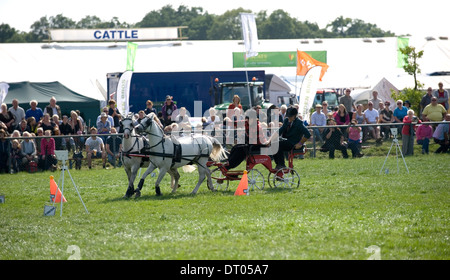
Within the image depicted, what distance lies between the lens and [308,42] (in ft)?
165

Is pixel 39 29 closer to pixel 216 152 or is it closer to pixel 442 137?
pixel 442 137

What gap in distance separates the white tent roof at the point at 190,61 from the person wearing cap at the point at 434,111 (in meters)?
9.25

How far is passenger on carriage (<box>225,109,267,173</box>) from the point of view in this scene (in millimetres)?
14719

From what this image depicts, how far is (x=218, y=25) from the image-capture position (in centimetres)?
11956

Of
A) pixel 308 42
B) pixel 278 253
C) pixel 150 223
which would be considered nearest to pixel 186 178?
pixel 150 223

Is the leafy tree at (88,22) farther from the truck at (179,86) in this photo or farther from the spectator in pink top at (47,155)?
the spectator in pink top at (47,155)

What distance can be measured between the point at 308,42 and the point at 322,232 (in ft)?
139

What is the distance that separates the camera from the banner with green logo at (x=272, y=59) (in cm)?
3997

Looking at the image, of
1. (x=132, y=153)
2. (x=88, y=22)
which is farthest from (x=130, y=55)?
(x=88, y=22)

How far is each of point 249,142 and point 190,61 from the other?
94.1 ft

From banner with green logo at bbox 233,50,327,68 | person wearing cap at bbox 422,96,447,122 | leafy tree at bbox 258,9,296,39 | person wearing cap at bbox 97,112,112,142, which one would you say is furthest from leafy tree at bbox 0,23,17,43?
person wearing cap at bbox 422,96,447,122

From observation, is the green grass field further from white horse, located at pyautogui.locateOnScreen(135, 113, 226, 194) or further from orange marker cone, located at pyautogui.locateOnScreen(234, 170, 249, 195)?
white horse, located at pyautogui.locateOnScreen(135, 113, 226, 194)

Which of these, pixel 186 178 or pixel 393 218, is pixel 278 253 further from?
pixel 186 178

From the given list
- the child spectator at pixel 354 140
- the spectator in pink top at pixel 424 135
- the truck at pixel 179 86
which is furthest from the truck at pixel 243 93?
the spectator in pink top at pixel 424 135
